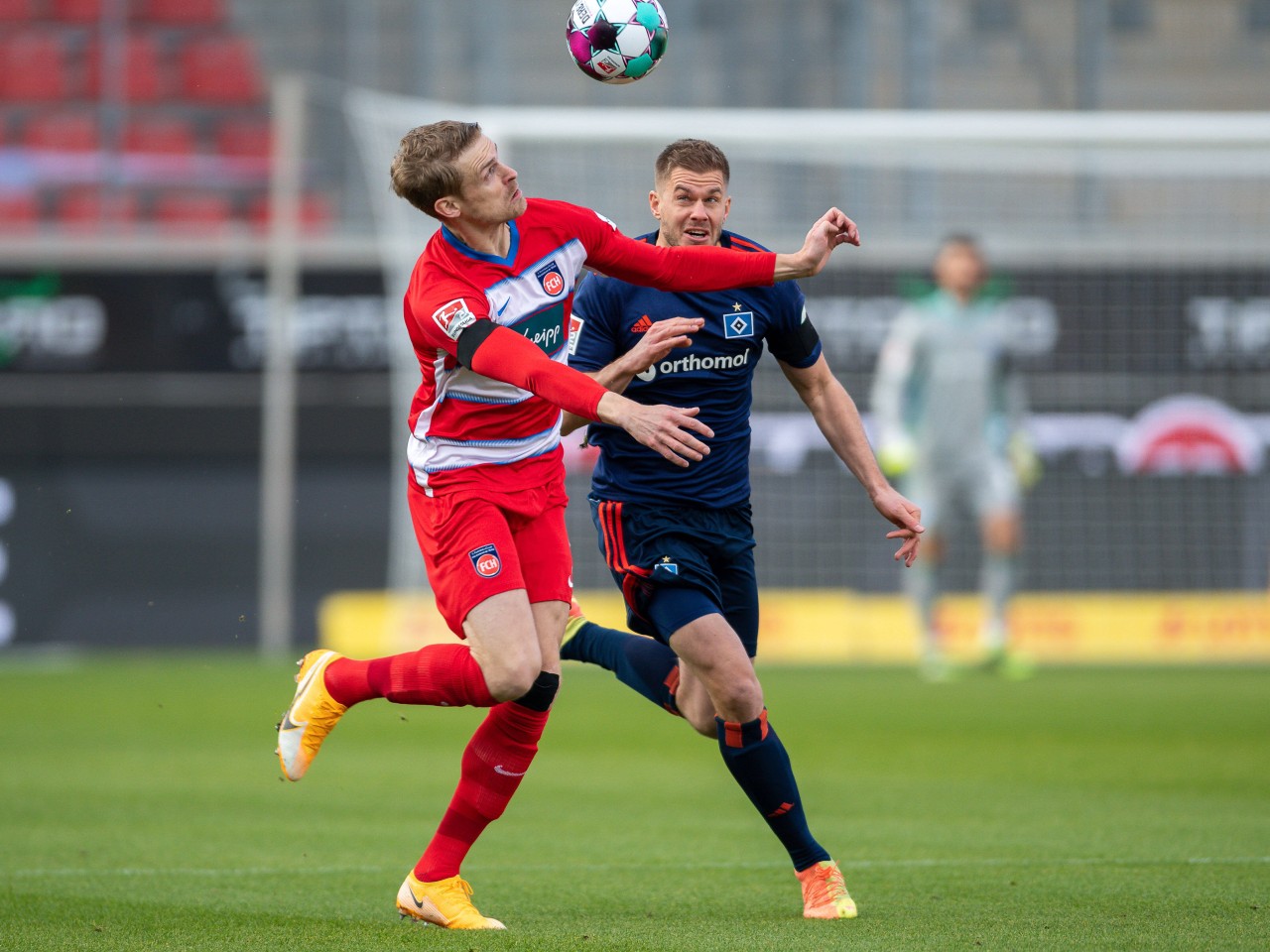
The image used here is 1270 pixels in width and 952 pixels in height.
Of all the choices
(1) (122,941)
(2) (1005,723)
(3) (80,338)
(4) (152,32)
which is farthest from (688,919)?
(4) (152,32)

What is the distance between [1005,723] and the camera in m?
9.85

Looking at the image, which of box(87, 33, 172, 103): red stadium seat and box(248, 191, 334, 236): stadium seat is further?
box(87, 33, 172, 103): red stadium seat

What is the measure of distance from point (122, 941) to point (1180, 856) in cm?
323

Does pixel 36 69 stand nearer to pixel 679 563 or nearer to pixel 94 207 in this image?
pixel 94 207

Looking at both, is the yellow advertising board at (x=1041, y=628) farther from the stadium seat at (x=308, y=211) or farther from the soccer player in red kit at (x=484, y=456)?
the soccer player in red kit at (x=484, y=456)

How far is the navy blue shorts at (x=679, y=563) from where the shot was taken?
525cm

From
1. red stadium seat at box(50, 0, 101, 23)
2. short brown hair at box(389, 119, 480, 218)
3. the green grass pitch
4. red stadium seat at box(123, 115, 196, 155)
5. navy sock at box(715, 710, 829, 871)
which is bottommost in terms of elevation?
the green grass pitch

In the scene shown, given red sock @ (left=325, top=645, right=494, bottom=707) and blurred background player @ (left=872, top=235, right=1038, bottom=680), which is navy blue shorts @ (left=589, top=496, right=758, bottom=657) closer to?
red sock @ (left=325, top=645, right=494, bottom=707)

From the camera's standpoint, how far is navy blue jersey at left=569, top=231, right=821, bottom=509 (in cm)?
540

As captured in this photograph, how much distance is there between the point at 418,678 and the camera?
4.88 meters

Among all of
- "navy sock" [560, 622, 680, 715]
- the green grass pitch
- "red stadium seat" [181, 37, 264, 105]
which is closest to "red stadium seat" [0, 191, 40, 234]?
"red stadium seat" [181, 37, 264, 105]

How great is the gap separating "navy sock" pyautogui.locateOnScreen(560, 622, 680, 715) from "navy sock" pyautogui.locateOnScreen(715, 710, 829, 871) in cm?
71

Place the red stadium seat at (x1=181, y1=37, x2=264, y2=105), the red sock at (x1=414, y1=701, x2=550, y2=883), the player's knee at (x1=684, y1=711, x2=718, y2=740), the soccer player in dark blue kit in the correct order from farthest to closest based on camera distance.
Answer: the red stadium seat at (x1=181, y1=37, x2=264, y2=105)
the player's knee at (x1=684, y1=711, x2=718, y2=740)
the soccer player in dark blue kit
the red sock at (x1=414, y1=701, x2=550, y2=883)

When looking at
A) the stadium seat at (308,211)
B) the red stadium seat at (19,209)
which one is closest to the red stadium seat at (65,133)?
the red stadium seat at (19,209)
